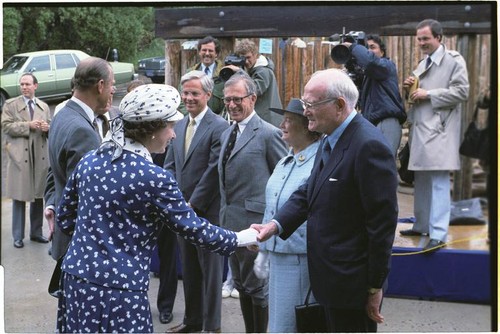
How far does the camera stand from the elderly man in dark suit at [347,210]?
3123mm

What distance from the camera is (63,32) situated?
15.5 ft

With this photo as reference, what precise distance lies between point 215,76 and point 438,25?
194 centimetres

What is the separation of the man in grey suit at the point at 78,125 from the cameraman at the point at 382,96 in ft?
6.98

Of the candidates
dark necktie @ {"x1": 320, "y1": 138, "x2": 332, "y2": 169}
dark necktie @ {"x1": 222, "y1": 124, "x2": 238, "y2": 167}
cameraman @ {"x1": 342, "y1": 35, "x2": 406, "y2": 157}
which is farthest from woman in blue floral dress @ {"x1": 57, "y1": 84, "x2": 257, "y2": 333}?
cameraman @ {"x1": 342, "y1": 35, "x2": 406, "y2": 157}

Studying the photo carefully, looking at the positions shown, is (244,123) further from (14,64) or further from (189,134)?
(14,64)

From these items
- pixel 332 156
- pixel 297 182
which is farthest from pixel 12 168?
pixel 332 156

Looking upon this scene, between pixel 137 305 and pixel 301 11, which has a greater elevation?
pixel 301 11

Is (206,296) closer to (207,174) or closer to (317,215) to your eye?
(207,174)

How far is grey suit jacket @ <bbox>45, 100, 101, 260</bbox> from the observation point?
12.1 feet

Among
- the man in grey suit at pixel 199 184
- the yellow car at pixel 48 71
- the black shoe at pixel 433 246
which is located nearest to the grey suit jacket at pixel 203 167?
the man in grey suit at pixel 199 184

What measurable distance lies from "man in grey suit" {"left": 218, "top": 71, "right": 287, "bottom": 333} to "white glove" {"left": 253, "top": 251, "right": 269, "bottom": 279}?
12.9 inches

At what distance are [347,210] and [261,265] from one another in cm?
97

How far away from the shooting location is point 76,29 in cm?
474

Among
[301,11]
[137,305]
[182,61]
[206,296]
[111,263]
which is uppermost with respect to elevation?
[301,11]
